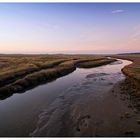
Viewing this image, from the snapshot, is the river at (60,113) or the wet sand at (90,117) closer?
the wet sand at (90,117)

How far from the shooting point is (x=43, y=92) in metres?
27.1

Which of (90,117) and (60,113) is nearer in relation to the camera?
(90,117)

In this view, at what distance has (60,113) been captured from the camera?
1855 cm

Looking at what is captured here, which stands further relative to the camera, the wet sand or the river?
the river

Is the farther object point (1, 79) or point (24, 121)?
point (1, 79)

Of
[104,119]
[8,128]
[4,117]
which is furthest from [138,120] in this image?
Result: [4,117]

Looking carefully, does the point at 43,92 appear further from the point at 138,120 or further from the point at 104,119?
the point at 138,120

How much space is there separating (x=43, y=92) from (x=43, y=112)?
845 cm

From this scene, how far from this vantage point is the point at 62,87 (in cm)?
3056

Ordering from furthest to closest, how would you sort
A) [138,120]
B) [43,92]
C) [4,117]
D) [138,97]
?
[43,92] < [138,97] < [4,117] < [138,120]

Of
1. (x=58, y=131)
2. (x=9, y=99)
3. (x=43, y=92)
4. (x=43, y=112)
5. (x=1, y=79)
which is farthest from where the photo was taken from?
(x=1, y=79)

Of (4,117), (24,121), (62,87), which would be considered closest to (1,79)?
(62,87)

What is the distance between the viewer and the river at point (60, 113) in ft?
48.2

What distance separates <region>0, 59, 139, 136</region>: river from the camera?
48.2 ft
